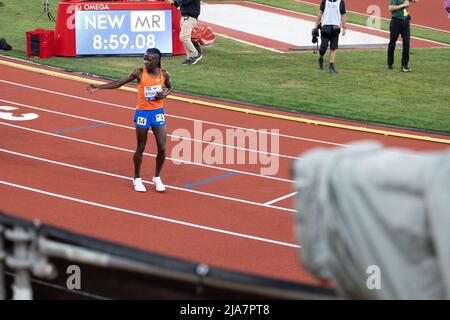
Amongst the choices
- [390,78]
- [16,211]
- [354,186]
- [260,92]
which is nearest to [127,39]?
[260,92]

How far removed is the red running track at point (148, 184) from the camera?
959 cm

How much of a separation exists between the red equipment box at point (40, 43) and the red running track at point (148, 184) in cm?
286

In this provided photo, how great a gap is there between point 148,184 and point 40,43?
8.92 m

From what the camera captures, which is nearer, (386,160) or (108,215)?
(386,160)

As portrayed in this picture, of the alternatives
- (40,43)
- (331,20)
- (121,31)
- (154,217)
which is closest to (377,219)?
(154,217)

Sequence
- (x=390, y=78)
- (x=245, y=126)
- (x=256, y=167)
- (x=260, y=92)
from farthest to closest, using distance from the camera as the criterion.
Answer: (x=390, y=78) < (x=260, y=92) < (x=245, y=126) < (x=256, y=167)

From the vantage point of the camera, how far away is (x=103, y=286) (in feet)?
13.2

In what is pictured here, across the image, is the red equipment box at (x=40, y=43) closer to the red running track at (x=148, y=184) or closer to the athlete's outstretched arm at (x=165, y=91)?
the red running track at (x=148, y=184)

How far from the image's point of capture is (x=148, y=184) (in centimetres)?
1183

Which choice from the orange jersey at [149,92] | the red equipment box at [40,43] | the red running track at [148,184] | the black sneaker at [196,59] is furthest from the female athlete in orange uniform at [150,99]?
the red equipment box at [40,43]

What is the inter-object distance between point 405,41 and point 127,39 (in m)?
6.36

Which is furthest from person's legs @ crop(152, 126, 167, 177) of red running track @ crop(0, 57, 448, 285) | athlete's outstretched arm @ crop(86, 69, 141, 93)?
athlete's outstretched arm @ crop(86, 69, 141, 93)

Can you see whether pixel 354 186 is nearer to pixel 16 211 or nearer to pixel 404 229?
pixel 404 229

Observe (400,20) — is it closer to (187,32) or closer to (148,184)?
(187,32)
